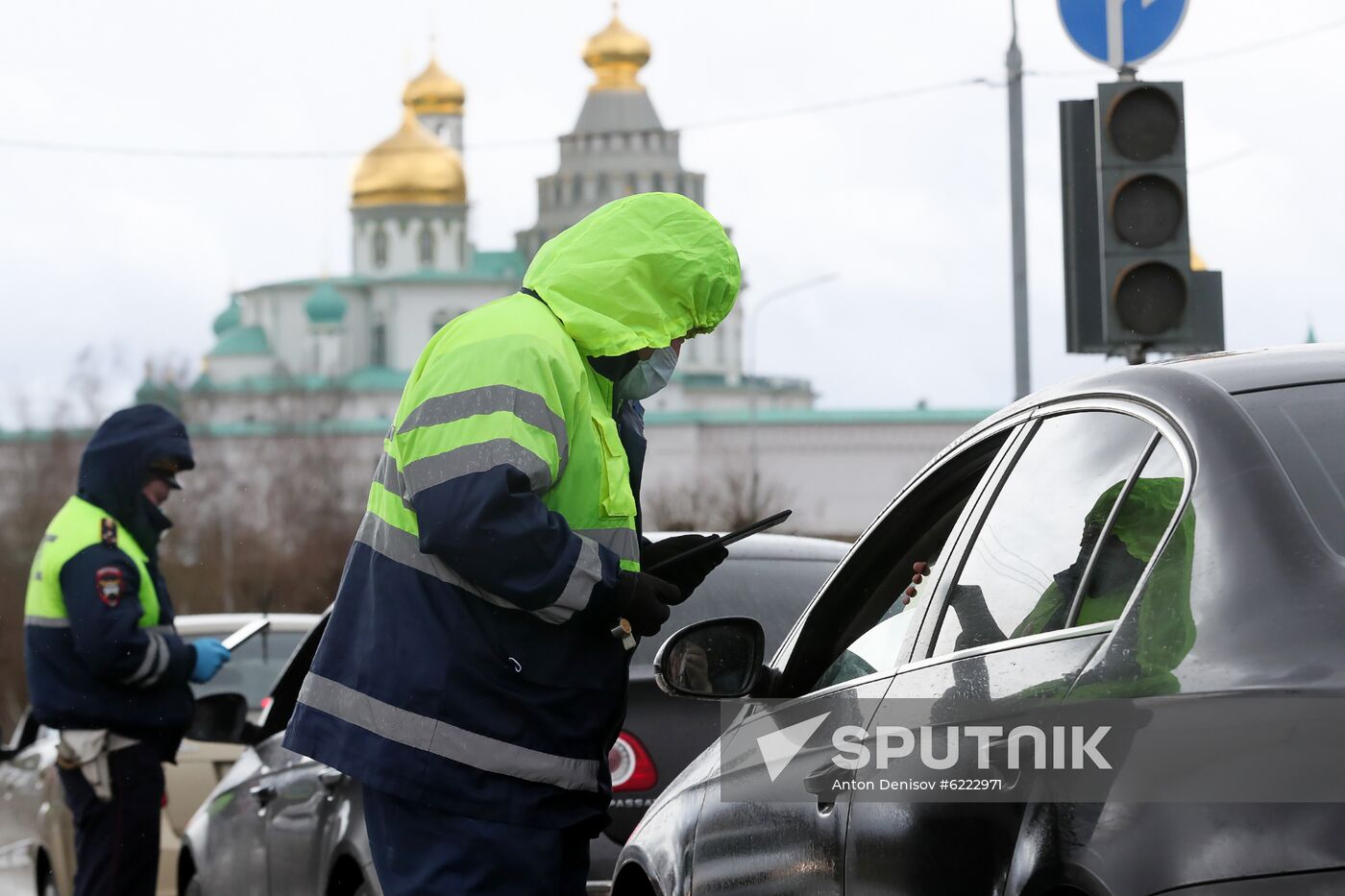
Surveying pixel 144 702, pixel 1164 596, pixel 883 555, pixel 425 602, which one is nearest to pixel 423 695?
pixel 425 602

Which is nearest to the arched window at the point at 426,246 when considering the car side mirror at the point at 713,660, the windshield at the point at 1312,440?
the car side mirror at the point at 713,660

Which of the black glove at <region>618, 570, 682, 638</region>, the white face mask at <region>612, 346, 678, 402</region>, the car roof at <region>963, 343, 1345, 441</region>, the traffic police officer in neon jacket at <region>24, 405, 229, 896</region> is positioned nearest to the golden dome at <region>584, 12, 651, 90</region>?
the traffic police officer in neon jacket at <region>24, 405, 229, 896</region>

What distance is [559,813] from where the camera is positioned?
410 cm

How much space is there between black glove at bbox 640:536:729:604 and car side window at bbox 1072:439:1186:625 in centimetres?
170

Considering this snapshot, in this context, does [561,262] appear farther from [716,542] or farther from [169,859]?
[169,859]

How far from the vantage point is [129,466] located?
7684 millimetres

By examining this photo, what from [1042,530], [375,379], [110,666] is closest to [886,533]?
[1042,530]

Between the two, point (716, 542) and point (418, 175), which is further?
point (418, 175)

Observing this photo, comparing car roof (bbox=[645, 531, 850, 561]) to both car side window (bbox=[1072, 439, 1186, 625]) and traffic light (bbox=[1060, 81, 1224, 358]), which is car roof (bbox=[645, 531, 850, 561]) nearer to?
traffic light (bbox=[1060, 81, 1224, 358])

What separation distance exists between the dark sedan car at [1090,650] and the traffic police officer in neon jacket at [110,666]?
378 cm

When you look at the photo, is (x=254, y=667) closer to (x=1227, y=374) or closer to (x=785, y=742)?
(x=785, y=742)

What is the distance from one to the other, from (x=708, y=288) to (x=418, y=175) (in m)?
116

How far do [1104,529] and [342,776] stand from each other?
3303 mm

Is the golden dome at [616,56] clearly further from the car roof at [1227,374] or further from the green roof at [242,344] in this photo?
the car roof at [1227,374]
